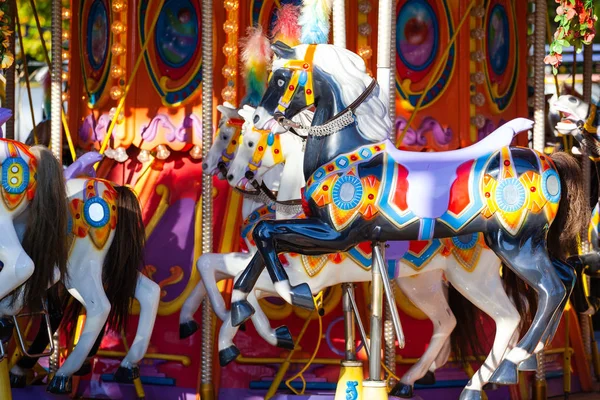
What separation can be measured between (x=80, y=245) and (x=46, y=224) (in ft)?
1.51

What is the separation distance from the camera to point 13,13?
848 centimetres

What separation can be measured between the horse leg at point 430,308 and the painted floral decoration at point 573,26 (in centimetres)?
167

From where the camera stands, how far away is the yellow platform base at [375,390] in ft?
17.7

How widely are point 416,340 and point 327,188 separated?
249 cm

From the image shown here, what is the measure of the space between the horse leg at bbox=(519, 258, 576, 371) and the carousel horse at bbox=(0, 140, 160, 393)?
2622mm

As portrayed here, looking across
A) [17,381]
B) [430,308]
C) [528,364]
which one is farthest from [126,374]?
[528,364]

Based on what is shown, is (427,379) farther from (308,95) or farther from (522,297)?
(308,95)

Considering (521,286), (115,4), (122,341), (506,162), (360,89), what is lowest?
(122,341)

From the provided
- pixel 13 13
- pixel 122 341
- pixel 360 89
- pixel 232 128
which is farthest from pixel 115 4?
pixel 360 89

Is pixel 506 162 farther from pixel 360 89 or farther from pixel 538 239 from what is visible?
pixel 360 89

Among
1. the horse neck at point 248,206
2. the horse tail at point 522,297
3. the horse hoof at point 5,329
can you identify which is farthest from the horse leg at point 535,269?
the horse hoof at point 5,329

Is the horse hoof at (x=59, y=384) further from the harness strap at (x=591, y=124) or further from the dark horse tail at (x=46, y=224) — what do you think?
the harness strap at (x=591, y=124)

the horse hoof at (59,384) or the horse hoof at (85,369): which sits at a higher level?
the horse hoof at (59,384)

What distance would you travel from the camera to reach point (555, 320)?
5801mm
